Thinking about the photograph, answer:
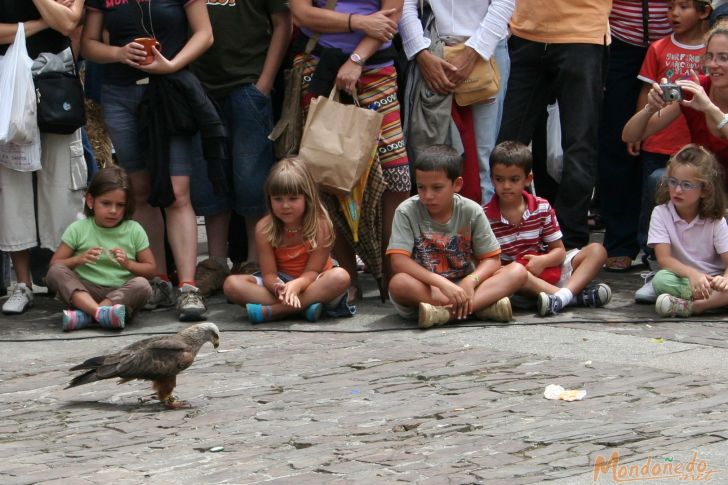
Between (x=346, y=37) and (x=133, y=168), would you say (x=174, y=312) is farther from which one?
(x=346, y=37)

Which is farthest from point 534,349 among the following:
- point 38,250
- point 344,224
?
point 38,250

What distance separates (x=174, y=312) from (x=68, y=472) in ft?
9.75

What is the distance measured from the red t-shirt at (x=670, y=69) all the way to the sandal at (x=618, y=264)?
0.76m

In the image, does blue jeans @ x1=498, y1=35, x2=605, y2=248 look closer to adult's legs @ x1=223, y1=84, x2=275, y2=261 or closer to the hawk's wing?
adult's legs @ x1=223, y1=84, x2=275, y2=261

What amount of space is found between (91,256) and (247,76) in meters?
1.34

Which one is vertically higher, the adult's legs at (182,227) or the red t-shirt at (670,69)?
the red t-shirt at (670,69)

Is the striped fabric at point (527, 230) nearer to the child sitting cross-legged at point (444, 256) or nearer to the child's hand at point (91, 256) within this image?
the child sitting cross-legged at point (444, 256)

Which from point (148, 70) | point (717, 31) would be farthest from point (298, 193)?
point (717, 31)

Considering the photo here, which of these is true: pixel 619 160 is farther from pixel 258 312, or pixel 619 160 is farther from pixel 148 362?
pixel 148 362

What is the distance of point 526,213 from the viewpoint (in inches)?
278

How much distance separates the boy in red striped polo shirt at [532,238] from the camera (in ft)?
22.8

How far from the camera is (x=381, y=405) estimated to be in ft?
16.5

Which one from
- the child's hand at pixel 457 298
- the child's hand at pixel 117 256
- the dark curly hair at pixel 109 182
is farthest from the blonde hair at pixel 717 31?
the child's hand at pixel 117 256

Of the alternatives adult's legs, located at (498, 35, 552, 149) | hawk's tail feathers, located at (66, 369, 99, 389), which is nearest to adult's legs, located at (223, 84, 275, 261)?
adult's legs, located at (498, 35, 552, 149)
